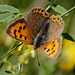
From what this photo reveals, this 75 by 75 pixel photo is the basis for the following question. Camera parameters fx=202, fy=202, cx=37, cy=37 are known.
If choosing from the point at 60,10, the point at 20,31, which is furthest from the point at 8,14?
the point at 60,10

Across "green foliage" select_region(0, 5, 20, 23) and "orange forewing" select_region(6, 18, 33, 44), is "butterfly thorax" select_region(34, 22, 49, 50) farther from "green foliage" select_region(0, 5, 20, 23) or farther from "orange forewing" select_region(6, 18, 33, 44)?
"green foliage" select_region(0, 5, 20, 23)

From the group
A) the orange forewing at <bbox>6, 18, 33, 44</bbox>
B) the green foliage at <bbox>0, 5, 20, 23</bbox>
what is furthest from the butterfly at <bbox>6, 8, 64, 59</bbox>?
the green foliage at <bbox>0, 5, 20, 23</bbox>

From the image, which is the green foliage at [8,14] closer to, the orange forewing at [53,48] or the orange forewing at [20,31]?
the orange forewing at [20,31]

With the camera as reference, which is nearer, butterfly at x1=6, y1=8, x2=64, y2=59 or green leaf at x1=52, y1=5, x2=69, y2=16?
butterfly at x1=6, y1=8, x2=64, y2=59

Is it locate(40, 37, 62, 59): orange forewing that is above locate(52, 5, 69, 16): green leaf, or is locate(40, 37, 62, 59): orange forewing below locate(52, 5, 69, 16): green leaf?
below

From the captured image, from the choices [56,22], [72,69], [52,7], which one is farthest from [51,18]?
[72,69]

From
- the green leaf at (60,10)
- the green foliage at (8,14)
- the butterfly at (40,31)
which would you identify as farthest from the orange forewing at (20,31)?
the green leaf at (60,10)

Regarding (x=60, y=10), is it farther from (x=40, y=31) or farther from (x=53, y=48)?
(x=53, y=48)

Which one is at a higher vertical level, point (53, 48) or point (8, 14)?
point (8, 14)

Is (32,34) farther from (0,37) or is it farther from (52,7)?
(0,37)
